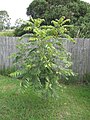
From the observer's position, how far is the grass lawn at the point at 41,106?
5684 mm

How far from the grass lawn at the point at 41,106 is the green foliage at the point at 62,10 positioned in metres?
6.72

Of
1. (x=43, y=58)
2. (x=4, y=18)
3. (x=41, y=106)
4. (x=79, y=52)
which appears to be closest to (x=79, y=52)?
(x=79, y=52)

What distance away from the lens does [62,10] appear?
13.8 m

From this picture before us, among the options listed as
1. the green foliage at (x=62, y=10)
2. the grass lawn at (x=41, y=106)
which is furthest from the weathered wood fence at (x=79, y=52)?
the green foliage at (x=62, y=10)

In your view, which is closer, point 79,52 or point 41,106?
point 41,106

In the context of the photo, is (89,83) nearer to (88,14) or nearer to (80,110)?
(80,110)

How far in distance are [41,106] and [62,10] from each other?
869 centimetres

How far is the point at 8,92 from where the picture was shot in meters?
6.97

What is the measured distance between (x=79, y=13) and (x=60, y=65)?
9148 millimetres

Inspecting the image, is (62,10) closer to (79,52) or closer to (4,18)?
(79,52)

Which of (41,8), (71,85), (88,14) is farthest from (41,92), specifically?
(41,8)

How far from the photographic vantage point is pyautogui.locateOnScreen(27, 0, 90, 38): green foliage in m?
13.8

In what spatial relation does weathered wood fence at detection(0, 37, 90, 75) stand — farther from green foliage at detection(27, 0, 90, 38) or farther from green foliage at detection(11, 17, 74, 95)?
green foliage at detection(27, 0, 90, 38)

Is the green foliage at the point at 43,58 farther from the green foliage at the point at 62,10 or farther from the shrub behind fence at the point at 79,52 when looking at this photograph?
the green foliage at the point at 62,10
